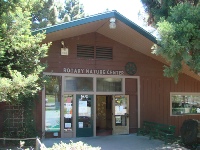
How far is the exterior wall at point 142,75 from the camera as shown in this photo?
41.6ft

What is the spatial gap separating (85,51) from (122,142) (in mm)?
4336

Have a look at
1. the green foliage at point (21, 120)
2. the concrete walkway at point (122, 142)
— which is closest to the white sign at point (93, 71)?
the green foliage at point (21, 120)

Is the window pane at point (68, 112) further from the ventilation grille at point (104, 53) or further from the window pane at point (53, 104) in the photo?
the ventilation grille at point (104, 53)

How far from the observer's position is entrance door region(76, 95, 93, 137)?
12633 mm

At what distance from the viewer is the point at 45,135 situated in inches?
469

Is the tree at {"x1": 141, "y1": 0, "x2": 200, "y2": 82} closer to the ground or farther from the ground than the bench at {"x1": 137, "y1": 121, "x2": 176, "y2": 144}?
farther from the ground

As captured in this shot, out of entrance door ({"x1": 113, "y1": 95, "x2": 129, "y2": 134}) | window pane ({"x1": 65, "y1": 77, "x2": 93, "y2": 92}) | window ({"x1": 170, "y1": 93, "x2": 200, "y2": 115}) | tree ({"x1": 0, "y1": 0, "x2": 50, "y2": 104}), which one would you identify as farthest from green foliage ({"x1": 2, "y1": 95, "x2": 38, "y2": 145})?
window ({"x1": 170, "y1": 93, "x2": 200, "y2": 115})

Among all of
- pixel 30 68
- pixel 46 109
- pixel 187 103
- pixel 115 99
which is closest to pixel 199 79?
pixel 187 103

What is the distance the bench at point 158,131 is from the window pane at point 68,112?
3240mm

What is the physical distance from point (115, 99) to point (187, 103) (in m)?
4.16

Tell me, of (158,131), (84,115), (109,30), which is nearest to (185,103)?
(158,131)

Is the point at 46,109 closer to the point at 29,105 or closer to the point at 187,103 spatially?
the point at 29,105

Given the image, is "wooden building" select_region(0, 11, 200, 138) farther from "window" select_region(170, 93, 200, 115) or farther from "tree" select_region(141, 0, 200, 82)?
"tree" select_region(141, 0, 200, 82)

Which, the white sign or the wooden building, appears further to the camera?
the white sign
